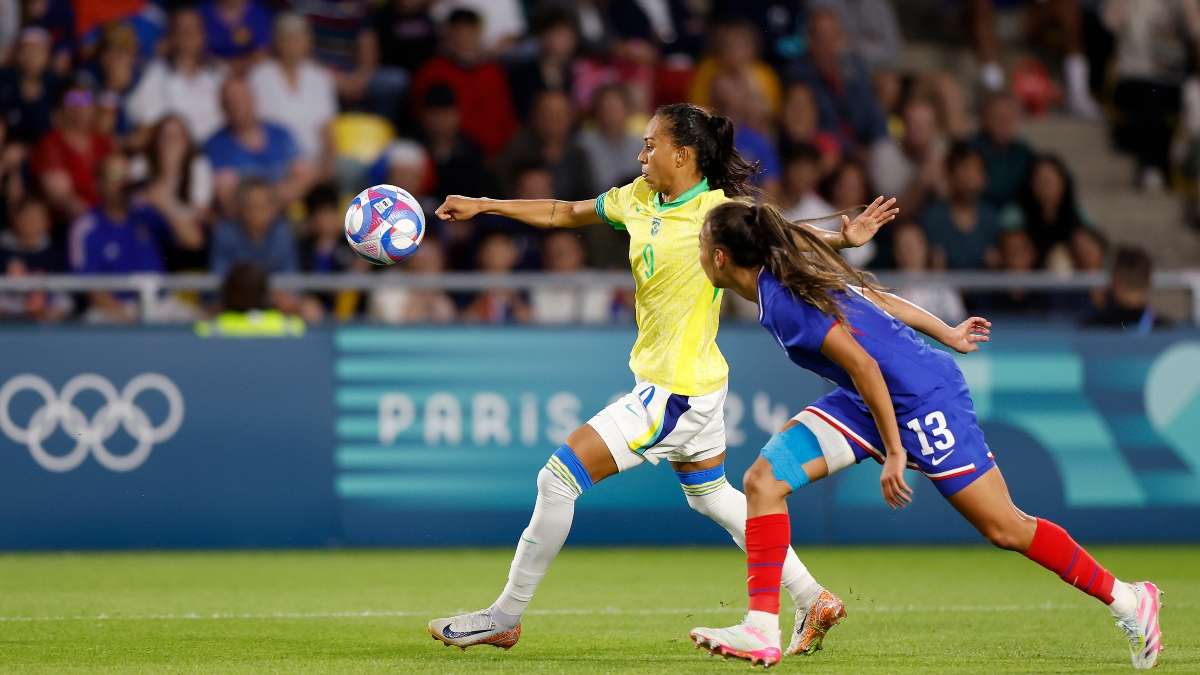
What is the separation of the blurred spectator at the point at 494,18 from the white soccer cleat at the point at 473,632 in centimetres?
887

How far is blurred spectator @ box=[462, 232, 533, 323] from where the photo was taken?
11.5 metres

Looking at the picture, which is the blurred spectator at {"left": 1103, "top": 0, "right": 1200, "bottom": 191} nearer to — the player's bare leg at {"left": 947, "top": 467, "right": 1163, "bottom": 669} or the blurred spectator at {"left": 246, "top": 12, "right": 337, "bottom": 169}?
the blurred spectator at {"left": 246, "top": 12, "right": 337, "bottom": 169}

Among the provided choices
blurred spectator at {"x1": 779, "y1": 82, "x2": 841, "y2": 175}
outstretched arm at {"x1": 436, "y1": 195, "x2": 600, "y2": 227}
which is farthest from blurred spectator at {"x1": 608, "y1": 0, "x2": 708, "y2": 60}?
outstretched arm at {"x1": 436, "y1": 195, "x2": 600, "y2": 227}

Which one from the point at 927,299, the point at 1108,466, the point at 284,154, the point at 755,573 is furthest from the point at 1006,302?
the point at 755,573

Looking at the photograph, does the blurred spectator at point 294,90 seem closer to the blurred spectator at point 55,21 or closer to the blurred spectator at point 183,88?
the blurred spectator at point 183,88

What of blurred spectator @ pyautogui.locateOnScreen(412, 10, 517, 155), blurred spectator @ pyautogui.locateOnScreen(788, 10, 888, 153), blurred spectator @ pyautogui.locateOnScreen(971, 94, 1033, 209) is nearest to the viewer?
blurred spectator @ pyautogui.locateOnScreen(412, 10, 517, 155)

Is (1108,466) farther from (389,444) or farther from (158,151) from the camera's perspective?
(158,151)

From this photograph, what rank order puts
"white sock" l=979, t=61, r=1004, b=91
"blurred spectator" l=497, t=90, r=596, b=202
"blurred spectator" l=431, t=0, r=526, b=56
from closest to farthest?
"blurred spectator" l=497, t=90, r=596, b=202 < "blurred spectator" l=431, t=0, r=526, b=56 < "white sock" l=979, t=61, r=1004, b=91

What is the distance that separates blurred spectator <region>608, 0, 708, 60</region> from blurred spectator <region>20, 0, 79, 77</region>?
4.87 meters

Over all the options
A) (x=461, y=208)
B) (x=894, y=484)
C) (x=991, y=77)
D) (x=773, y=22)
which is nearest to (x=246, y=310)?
(x=461, y=208)

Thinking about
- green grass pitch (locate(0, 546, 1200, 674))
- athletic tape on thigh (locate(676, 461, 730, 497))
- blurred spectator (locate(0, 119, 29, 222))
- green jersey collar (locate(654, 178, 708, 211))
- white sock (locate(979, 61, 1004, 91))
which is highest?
white sock (locate(979, 61, 1004, 91))

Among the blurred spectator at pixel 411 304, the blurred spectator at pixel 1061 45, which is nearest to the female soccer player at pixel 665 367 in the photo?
the blurred spectator at pixel 411 304

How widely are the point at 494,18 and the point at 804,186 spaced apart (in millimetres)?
3635

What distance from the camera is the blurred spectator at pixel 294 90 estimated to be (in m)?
13.4
